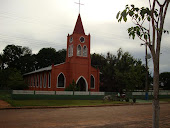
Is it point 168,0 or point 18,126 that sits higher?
point 168,0

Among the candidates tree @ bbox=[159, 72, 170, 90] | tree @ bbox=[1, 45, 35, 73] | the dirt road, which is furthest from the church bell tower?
tree @ bbox=[159, 72, 170, 90]

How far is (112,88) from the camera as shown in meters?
39.2

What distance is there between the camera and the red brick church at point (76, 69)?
34.8 metres

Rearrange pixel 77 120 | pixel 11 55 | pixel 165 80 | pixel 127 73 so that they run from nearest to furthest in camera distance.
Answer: pixel 77 120 < pixel 127 73 < pixel 11 55 < pixel 165 80

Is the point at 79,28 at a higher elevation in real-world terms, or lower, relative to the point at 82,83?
higher

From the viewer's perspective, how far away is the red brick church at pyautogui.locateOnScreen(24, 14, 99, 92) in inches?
1368

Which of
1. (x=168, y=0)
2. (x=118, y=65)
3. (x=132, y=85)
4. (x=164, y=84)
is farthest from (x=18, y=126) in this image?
(x=164, y=84)

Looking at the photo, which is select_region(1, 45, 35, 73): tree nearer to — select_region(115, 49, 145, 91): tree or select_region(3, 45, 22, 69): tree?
select_region(3, 45, 22, 69): tree

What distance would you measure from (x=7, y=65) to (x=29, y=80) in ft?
40.8

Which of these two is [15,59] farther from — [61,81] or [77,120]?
[77,120]

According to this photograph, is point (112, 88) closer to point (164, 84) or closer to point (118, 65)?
point (118, 65)

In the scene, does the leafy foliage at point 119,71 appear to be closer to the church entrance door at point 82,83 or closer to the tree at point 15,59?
the church entrance door at point 82,83

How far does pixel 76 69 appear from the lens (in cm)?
3528

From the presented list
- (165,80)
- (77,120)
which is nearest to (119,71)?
(77,120)
